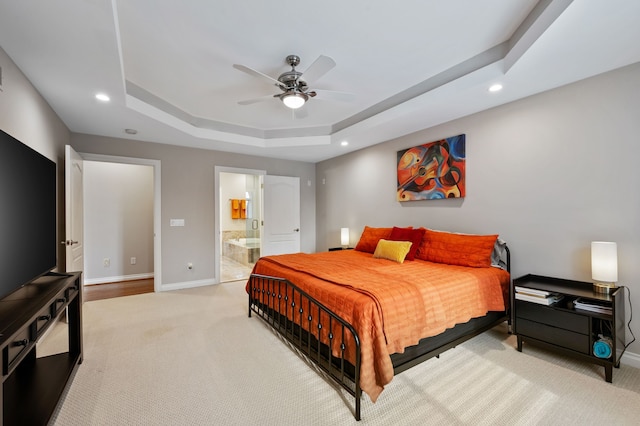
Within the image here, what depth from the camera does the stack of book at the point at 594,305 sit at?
2156mm

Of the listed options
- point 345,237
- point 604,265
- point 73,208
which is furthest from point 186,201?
point 604,265

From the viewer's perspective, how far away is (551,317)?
2387 mm

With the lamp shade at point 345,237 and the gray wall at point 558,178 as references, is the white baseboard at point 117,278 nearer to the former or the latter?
the lamp shade at point 345,237

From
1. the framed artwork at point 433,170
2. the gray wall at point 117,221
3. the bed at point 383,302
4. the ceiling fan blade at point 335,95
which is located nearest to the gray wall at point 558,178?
the framed artwork at point 433,170

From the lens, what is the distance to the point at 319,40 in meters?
2.33

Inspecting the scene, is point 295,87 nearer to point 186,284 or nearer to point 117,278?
point 186,284

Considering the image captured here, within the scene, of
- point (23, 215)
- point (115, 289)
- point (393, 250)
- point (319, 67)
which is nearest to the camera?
point (23, 215)

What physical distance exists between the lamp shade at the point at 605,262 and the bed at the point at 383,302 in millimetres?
730

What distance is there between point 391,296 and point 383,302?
108 mm

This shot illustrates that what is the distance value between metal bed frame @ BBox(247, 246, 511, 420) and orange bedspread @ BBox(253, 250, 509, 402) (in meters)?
0.08

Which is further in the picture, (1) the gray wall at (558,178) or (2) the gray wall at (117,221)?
(2) the gray wall at (117,221)

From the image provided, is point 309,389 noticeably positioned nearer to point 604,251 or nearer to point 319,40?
point 604,251

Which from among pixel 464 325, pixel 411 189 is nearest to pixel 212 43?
pixel 411 189

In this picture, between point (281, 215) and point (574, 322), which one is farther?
point (281, 215)
